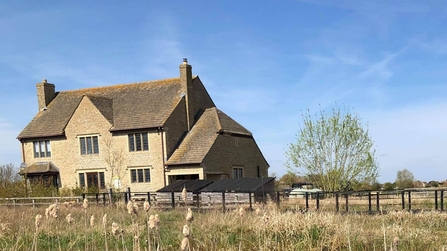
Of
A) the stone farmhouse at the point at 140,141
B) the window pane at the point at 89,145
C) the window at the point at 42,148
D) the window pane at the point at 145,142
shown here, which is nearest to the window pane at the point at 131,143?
the stone farmhouse at the point at 140,141

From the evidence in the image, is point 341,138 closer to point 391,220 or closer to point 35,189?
point 391,220

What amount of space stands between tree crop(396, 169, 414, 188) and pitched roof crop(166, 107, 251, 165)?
20.4m

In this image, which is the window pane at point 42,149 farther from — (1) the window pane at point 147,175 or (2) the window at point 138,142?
(1) the window pane at point 147,175

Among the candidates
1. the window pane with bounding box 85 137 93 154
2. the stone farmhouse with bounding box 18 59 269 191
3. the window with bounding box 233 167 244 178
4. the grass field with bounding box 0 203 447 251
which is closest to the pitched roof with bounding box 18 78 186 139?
the stone farmhouse with bounding box 18 59 269 191

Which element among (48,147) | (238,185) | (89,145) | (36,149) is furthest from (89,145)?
(238,185)

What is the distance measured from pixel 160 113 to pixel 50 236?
23.4 metres

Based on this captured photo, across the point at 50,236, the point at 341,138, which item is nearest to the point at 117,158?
the point at 341,138

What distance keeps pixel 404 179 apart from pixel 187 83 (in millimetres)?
29371

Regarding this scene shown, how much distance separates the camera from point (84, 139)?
35.6 metres

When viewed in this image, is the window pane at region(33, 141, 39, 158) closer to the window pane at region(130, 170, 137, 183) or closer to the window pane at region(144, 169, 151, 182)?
the window pane at region(130, 170, 137, 183)

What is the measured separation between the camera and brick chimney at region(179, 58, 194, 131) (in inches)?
1348

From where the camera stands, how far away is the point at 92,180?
35375mm

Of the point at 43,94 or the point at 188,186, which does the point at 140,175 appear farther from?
the point at 43,94

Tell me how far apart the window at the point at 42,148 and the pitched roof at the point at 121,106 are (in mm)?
809
